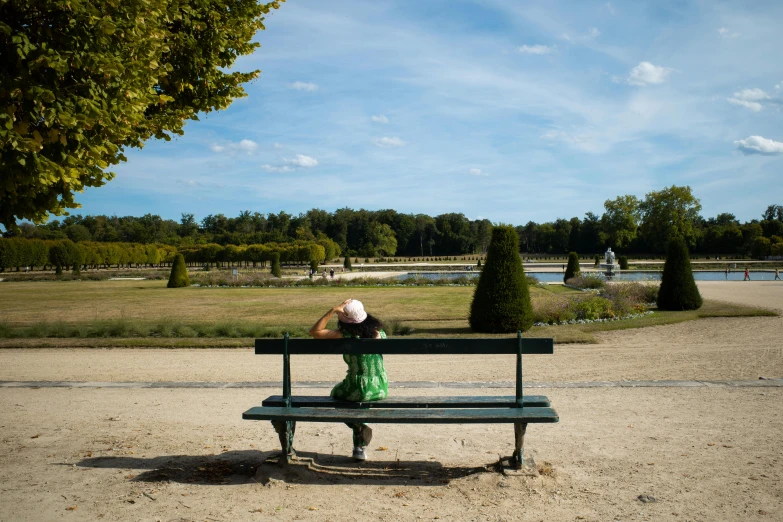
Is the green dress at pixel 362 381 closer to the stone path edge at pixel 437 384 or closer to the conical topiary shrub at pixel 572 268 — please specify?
the stone path edge at pixel 437 384

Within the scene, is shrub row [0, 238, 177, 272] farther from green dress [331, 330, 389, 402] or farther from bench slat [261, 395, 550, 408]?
green dress [331, 330, 389, 402]

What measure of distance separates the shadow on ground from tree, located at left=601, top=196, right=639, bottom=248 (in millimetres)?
94165

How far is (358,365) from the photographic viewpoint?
5008 millimetres

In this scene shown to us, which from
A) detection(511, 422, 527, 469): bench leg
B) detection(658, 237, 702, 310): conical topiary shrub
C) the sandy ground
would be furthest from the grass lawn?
detection(511, 422, 527, 469): bench leg

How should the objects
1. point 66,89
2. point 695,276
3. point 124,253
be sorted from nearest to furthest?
point 66,89, point 695,276, point 124,253

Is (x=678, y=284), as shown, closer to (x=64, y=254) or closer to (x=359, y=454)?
(x=359, y=454)

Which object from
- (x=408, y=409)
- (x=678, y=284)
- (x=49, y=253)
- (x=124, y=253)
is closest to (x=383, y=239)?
(x=124, y=253)

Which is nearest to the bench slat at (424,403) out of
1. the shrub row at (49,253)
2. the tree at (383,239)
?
the shrub row at (49,253)

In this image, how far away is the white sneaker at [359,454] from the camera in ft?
16.2

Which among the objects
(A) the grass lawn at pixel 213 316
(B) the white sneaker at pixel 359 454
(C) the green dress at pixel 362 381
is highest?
(C) the green dress at pixel 362 381

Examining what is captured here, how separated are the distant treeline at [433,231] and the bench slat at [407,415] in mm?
74229

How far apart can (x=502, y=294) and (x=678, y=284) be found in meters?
8.32

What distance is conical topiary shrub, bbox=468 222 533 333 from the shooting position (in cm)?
1463

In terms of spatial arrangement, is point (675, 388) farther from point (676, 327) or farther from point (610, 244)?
point (610, 244)
